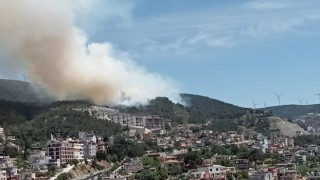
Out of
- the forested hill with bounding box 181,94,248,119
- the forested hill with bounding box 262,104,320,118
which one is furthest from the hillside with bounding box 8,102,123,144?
the forested hill with bounding box 262,104,320,118

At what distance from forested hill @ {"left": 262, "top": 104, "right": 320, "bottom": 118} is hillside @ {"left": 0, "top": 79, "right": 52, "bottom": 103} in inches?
2355

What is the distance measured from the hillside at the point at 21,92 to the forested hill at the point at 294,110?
59.8 meters

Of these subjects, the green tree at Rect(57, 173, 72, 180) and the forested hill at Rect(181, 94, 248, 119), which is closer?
the green tree at Rect(57, 173, 72, 180)

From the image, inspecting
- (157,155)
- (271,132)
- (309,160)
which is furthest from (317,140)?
(157,155)

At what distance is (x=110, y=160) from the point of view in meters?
49.2

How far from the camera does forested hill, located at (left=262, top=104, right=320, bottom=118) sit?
5472 inches

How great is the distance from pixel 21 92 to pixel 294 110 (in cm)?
7019

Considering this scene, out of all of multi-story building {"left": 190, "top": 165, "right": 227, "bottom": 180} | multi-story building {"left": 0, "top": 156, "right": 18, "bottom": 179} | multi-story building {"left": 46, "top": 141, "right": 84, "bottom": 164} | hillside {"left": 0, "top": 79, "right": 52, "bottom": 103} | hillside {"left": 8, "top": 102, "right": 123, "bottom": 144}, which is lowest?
multi-story building {"left": 190, "top": 165, "right": 227, "bottom": 180}

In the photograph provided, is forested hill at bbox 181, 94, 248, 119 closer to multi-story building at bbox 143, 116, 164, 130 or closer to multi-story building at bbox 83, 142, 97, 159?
multi-story building at bbox 143, 116, 164, 130

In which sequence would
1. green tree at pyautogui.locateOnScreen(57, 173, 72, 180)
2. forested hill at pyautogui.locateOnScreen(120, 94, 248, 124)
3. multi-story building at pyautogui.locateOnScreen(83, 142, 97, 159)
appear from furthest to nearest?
forested hill at pyautogui.locateOnScreen(120, 94, 248, 124), multi-story building at pyautogui.locateOnScreen(83, 142, 97, 159), green tree at pyautogui.locateOnScreen(57, 173, 72, 180)

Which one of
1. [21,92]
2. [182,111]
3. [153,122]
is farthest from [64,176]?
[21,92]

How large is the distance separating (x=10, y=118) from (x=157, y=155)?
23.5m

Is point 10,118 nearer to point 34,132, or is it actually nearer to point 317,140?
point 34,132

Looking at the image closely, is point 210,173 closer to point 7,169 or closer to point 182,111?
point 7,169
